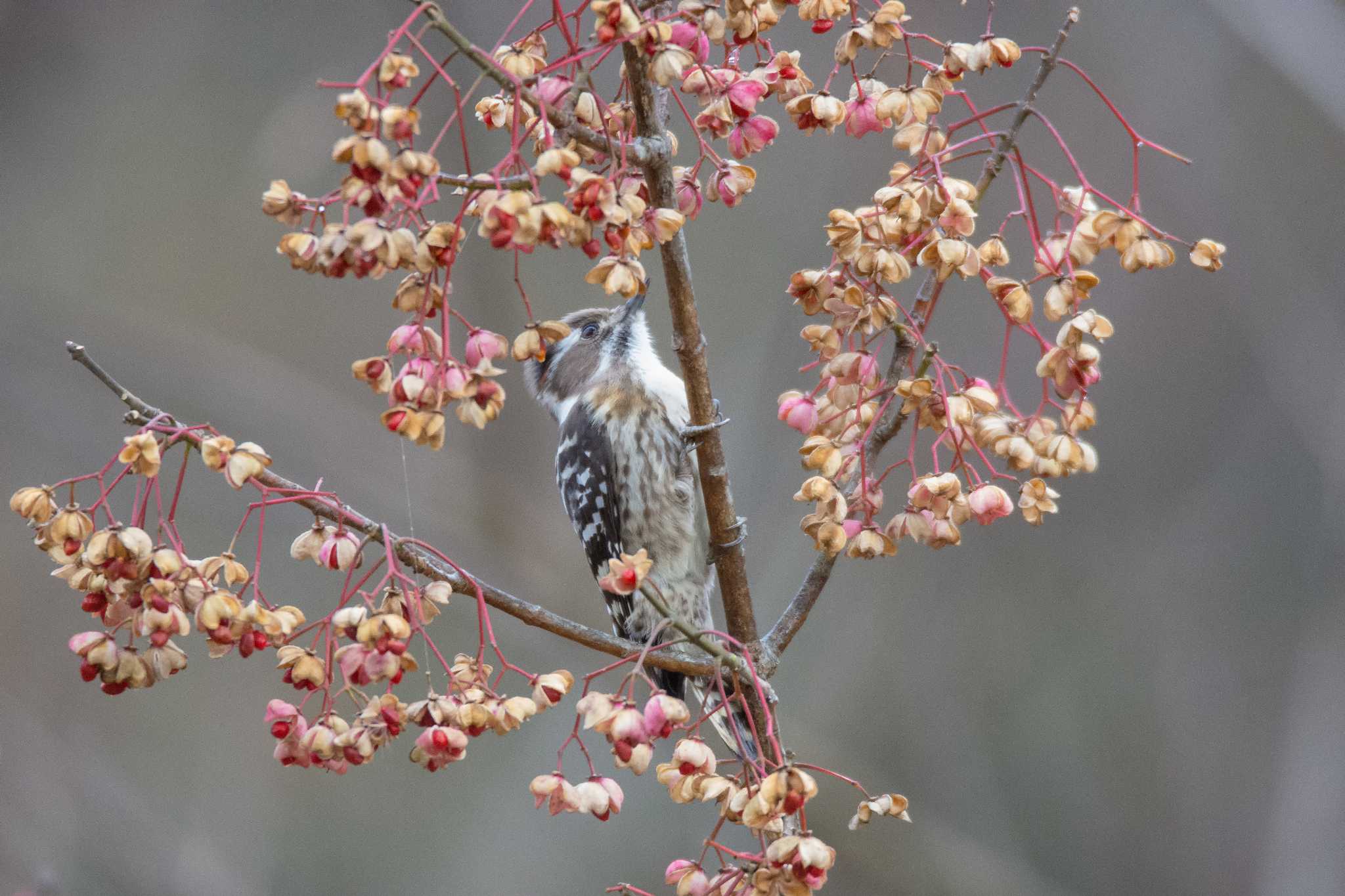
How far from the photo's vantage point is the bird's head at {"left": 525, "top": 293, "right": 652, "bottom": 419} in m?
4.29

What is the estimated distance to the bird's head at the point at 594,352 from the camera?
169 inches

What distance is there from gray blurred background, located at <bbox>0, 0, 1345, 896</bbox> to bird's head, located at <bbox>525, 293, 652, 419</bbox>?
6.55ft

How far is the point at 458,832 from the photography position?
7797 mm

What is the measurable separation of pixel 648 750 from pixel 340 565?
0.53m

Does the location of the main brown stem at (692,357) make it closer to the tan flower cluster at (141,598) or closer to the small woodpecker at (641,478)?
the tan flower cluster at (141,598)

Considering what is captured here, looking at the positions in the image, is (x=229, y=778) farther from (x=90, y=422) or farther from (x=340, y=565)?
(x=340, y=565)

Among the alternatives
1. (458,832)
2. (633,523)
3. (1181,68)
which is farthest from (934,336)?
(458,832)

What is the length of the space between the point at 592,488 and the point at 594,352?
0.53m

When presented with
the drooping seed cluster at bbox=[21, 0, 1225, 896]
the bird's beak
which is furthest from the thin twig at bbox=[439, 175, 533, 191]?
the bird's beak

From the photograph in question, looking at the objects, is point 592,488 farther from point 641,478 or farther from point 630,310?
point 630,310

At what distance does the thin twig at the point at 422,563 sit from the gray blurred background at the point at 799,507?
3.97 m

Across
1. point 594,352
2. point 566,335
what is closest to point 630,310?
point 594,352

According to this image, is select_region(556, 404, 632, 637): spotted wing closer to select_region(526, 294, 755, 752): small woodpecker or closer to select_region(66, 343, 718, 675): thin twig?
select_region(526, 294, 755, 752): small woodpecker

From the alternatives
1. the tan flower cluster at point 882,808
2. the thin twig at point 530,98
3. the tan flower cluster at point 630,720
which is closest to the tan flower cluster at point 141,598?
the tan flower cluster at point 630,720
